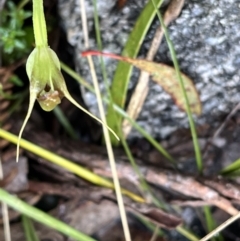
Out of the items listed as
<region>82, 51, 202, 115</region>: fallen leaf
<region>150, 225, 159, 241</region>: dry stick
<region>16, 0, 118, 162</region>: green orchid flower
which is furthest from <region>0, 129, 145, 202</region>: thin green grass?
<region>16, 0, 118, 162</region>: green orchid flower

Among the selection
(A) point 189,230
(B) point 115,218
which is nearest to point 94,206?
(B) point 115,218

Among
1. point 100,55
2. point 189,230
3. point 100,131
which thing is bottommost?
point 189,230

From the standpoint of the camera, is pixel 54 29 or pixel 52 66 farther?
pixel 54 29

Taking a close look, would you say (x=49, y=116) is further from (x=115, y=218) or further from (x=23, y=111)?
(x=115, y=218)

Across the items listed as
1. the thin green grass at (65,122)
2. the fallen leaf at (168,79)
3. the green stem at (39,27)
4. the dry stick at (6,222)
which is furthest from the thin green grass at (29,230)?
the green stem at (39,27)

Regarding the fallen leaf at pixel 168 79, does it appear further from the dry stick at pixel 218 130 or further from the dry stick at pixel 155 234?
the dry stick at pixel 155 234

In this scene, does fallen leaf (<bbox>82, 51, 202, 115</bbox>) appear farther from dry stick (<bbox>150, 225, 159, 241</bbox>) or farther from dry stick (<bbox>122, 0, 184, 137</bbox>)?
dry stick (<bbox>150, 225, 159, 241</bbox>)

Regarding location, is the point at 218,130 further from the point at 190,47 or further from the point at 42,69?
the point at 42,69
